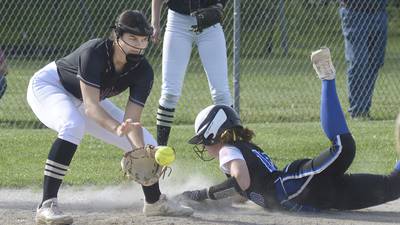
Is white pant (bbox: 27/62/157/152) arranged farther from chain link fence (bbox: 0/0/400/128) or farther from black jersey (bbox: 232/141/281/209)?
chain link fence (bbox: 0/0/400/128)

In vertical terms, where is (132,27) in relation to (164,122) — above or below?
above

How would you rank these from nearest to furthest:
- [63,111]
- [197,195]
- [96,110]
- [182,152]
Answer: [96,110] < [63,111] < [197,195] < [182,152]

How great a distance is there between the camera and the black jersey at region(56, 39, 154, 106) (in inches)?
221

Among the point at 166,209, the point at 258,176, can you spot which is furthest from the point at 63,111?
the point at 258,176

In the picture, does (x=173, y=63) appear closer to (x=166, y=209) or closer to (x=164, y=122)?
(x=164, y=122)

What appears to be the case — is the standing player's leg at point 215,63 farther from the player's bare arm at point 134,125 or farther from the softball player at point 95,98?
the player's bare arm at point 134,125

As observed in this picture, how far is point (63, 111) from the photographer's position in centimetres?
568

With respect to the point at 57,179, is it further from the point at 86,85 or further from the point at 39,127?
the point at 39,127

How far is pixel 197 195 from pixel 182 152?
2298mm

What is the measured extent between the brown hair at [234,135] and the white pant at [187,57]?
1371mm

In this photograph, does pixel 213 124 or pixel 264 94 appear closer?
pixel 213 124

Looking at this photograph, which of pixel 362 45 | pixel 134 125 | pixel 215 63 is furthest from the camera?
pixel 362 45

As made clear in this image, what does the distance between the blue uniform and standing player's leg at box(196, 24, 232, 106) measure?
3632 mm

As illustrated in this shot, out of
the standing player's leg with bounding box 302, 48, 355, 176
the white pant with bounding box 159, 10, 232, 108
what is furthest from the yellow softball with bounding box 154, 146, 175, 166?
the white pant with bounding box 159, 10, 232, 108
